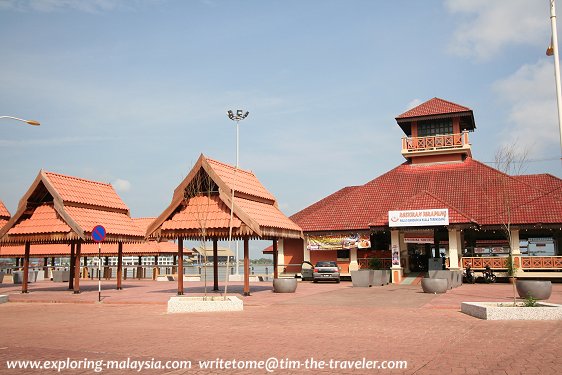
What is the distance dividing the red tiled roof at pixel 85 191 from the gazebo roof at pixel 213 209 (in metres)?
5.71

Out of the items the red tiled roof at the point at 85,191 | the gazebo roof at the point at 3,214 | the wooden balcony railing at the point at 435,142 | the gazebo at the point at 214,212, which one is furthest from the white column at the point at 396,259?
the gazebo roof at the point at 3,214

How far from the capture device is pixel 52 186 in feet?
87.0

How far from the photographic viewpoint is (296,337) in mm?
12008

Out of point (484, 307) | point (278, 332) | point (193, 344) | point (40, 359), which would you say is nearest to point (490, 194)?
point (484, 307)

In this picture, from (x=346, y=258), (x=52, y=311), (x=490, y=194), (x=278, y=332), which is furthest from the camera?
(x=346, y=258)

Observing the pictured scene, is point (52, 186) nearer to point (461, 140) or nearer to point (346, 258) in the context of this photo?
point (346, 258)

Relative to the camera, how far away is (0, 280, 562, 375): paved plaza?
936 cm

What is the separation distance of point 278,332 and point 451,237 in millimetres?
23196

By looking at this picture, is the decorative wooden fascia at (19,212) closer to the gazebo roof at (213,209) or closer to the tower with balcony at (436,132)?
the gazebo roof at (213,209)

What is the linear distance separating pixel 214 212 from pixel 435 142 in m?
23.8

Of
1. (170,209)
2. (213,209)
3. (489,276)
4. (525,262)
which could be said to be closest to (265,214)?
(213,209)

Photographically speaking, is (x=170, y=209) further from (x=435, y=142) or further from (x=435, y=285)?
(x=435, y=142)

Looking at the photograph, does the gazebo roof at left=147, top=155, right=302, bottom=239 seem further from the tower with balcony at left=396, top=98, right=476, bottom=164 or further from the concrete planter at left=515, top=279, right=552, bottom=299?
the tower with balcony at left=396, top=98, right=476, bottom=164

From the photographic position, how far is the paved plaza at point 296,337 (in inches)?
368
